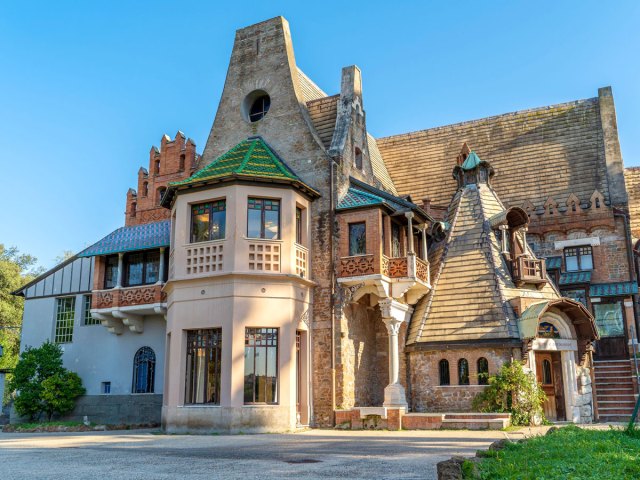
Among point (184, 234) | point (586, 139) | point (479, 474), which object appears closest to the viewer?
point (479, 474)

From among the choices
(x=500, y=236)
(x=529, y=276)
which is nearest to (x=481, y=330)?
(x=529, y=276)

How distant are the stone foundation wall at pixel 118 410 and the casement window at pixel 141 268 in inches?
187

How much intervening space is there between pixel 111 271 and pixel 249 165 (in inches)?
354

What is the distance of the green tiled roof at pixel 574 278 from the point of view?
28.1 m

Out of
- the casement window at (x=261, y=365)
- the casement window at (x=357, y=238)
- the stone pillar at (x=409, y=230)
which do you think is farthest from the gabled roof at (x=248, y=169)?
the casement window at (x=261, y=365)

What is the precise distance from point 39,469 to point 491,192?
2265 centimetres

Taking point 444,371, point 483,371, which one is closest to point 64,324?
point 444,371

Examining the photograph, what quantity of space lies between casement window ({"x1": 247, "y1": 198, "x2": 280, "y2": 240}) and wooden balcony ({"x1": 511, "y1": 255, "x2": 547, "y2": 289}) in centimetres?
936

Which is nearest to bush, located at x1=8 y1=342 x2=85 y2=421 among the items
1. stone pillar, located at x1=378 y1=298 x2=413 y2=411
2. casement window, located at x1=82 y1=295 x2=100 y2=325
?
casement window, located at x1=82 y1=295 x2=100 y2=325

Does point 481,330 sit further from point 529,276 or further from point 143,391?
point 143,391

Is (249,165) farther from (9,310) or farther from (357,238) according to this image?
(9,310)

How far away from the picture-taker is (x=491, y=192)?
28.7 meters

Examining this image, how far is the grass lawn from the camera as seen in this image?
297 inches

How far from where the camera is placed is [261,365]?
20.7 metres
